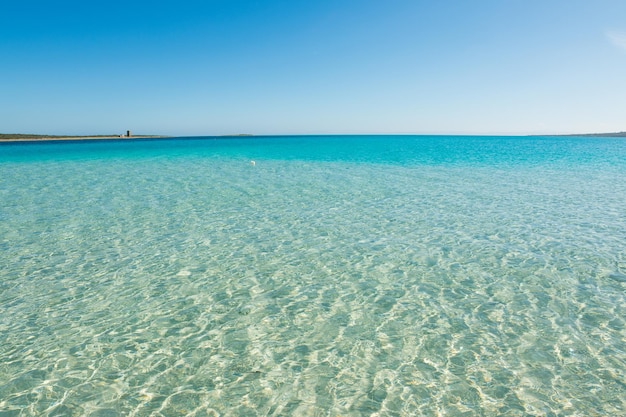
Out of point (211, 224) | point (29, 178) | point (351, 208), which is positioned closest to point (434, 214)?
point (351, 208)

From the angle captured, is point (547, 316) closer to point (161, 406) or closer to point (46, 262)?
point (161, 406)

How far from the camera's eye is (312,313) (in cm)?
561

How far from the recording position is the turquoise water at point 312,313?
3906 mm

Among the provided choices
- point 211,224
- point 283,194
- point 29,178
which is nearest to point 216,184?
point 283,194

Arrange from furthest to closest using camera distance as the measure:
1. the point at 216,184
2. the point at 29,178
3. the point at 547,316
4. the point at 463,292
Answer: the point at 29,178
the point at 216,184
the point at 463,292
the point at 547,316

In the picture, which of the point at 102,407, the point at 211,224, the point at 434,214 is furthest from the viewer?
the point at 434,214

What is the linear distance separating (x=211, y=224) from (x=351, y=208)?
15.4 feet

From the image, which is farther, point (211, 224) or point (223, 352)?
point (211, 224)

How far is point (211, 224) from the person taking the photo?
Result: 1055cm

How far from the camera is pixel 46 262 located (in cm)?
749

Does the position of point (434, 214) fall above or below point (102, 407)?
above

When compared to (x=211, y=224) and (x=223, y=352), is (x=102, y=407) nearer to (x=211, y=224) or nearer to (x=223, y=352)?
(x=223, y=352)

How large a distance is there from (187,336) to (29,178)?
67.6 ft

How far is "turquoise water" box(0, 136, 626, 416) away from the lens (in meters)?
3.91
